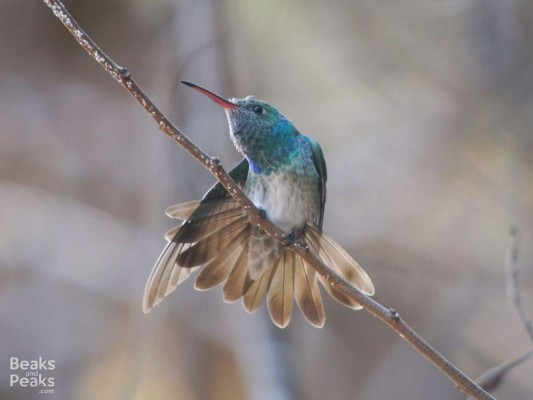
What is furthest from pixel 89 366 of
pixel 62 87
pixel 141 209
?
pixel 62 87

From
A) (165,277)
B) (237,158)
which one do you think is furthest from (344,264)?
(237,158)

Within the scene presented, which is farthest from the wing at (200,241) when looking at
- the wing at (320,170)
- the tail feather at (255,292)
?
the wing at (320,170)

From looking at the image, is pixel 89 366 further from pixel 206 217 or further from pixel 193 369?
pixel 206 217

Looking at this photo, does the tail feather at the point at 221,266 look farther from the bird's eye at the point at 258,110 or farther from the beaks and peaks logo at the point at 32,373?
the beaks and peaks logo at the point at 32,373

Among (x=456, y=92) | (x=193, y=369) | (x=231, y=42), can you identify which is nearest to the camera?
(x=193, y=369)

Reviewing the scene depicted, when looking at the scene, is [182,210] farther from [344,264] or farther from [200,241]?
[344,264]

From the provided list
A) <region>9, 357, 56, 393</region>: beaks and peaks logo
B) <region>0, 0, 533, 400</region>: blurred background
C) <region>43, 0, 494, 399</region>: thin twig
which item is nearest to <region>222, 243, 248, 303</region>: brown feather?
<region>43, 0, 494, 399</region>: thin twig
